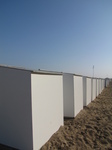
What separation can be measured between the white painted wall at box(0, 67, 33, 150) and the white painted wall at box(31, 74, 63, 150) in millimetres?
148

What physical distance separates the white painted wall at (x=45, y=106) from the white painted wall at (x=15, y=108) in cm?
15

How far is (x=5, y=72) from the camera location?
3436 millimetres

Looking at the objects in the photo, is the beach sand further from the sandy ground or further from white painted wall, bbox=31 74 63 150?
white painted wall, bbox=31 74 63 150

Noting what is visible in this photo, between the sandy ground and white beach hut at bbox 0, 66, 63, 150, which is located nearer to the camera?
white beach hut at bbox 0, 66, 63, 150

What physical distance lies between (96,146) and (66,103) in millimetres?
2867

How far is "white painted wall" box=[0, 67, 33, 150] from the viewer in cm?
321

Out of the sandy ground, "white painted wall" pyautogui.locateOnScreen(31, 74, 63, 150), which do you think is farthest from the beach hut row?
the sandy ground

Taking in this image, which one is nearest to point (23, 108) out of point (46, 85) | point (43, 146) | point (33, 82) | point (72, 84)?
point (33, 82)

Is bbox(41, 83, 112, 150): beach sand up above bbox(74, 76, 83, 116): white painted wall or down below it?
below

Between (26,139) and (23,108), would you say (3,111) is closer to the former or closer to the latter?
(23,108)

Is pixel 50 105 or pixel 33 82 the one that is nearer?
pixel 33 82

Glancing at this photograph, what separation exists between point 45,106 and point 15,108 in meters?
0.87

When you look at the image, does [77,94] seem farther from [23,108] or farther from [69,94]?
[23,108]

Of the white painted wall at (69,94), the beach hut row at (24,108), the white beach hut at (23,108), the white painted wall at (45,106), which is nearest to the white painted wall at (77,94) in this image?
the white painted wall at (69,94)
